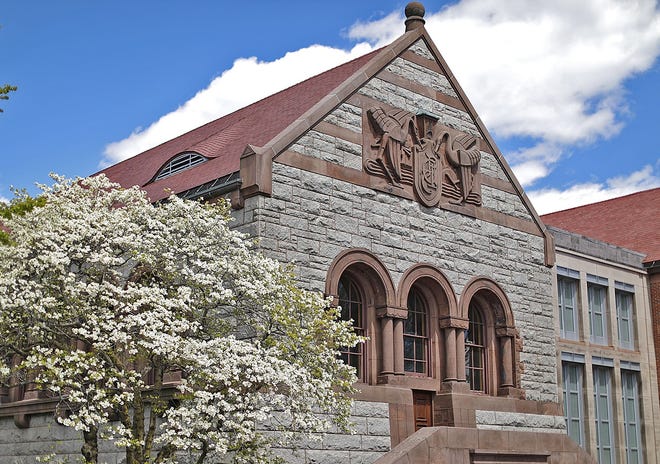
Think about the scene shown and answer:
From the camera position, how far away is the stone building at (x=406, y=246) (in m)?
19.0

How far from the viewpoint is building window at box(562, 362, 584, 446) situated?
90.9ft

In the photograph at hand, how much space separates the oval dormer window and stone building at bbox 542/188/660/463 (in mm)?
10641

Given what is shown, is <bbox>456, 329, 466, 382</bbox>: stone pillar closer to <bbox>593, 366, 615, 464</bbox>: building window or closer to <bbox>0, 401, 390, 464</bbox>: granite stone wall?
<bbox>0, 401, 390, 464</bbox>: granite stone wall

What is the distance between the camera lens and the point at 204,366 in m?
14.1

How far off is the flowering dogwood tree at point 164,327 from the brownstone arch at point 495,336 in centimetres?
780

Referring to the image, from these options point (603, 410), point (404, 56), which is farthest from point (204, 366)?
point (603, 410)

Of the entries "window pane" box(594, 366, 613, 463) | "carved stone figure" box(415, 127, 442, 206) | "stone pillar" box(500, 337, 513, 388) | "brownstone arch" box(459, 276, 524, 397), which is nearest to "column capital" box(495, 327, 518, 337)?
"brownstone arch" box(459, 276, 524, 397)

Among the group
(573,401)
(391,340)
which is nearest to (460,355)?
(391,340)

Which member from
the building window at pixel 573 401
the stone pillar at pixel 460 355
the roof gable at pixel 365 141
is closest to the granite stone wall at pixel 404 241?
the roof gable at pixel 365 141

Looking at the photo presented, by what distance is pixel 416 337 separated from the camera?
21.7 m

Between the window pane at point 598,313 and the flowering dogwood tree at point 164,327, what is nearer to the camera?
the flowering dogwood tree at point 164,327

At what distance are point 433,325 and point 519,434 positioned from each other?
3169 millimetres

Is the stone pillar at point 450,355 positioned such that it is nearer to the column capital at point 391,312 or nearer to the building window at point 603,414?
the column capital at point 391,312

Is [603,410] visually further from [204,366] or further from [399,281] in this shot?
[204,366]
